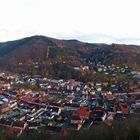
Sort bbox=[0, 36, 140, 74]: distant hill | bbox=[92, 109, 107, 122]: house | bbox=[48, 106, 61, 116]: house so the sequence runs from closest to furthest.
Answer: bbox=[92, 109, 107, 122]: house < bbox=[48, 106, 61, 116]: house < bbox=[0, 36, 140, 74]: distant hill

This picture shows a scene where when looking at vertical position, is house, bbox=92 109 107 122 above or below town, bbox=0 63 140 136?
above

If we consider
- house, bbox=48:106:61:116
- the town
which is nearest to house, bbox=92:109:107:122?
the town

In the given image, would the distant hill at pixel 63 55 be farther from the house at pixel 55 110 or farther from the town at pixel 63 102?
the house at pixel 55 110

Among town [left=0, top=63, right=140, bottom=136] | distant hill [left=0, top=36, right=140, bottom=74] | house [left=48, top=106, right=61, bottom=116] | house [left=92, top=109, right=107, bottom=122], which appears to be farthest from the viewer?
distant hill [left=0, top=36, right=140, bottom=74]

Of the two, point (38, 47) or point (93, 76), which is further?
point (38, 47)

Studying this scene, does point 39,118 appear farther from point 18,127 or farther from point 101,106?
point 101,106

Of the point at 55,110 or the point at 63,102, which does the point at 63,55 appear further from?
the point at 55,110

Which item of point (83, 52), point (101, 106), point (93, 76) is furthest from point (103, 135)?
point (83, 52)

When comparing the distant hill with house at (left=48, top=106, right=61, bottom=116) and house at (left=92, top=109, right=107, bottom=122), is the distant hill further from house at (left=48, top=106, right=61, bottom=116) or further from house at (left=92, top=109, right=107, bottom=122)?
house at (left=92, top=109, right=107, bottom=122)

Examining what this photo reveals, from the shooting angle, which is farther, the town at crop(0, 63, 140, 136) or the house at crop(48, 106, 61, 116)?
the house at crop(48, 106, 61, 116)
